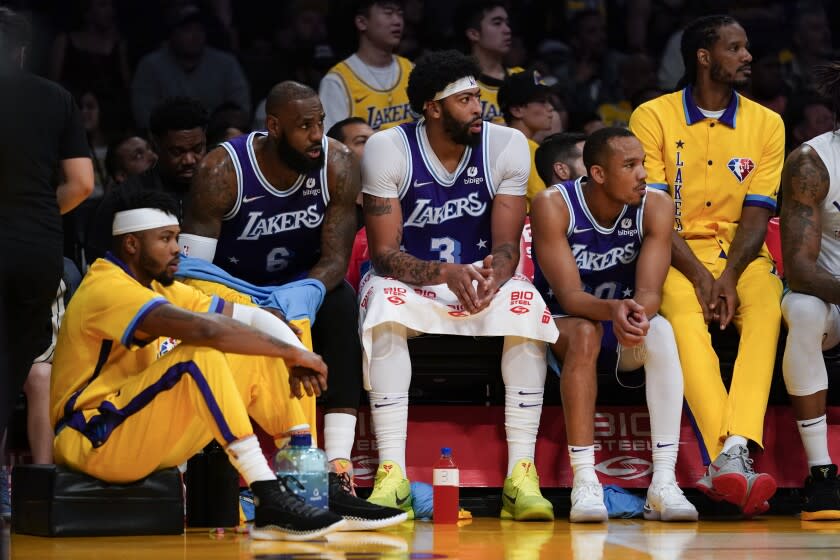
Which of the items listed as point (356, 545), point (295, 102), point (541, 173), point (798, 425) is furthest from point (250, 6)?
point (356, 545)

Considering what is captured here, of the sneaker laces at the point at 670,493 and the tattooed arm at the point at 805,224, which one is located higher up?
the tattooed arm at the point at 805,224

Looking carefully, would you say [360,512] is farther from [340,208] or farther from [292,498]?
[340,208]

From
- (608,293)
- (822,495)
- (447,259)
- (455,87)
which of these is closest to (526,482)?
(608,293)

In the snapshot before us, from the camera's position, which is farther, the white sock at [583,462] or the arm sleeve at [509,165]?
the arm sleeve at [509,165]

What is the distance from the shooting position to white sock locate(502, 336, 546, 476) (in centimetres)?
617

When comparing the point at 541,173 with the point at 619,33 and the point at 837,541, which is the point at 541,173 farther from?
the point at 619,33

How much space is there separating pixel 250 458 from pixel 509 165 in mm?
2205

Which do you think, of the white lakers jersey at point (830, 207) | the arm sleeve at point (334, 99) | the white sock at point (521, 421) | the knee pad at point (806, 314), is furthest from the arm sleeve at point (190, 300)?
the arm sleeve at point (334, 99)

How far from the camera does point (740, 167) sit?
6.86 meters

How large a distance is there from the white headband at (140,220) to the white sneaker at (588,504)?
206 centimetres

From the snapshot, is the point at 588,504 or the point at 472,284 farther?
the point at 472,284

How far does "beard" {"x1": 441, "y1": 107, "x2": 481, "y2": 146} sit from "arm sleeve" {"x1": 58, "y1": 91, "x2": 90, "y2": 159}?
75.2 inches

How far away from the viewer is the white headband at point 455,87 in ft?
21.6

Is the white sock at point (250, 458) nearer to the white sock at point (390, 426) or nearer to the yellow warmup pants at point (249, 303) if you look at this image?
the yellow warmup pants at point (249, 303)
